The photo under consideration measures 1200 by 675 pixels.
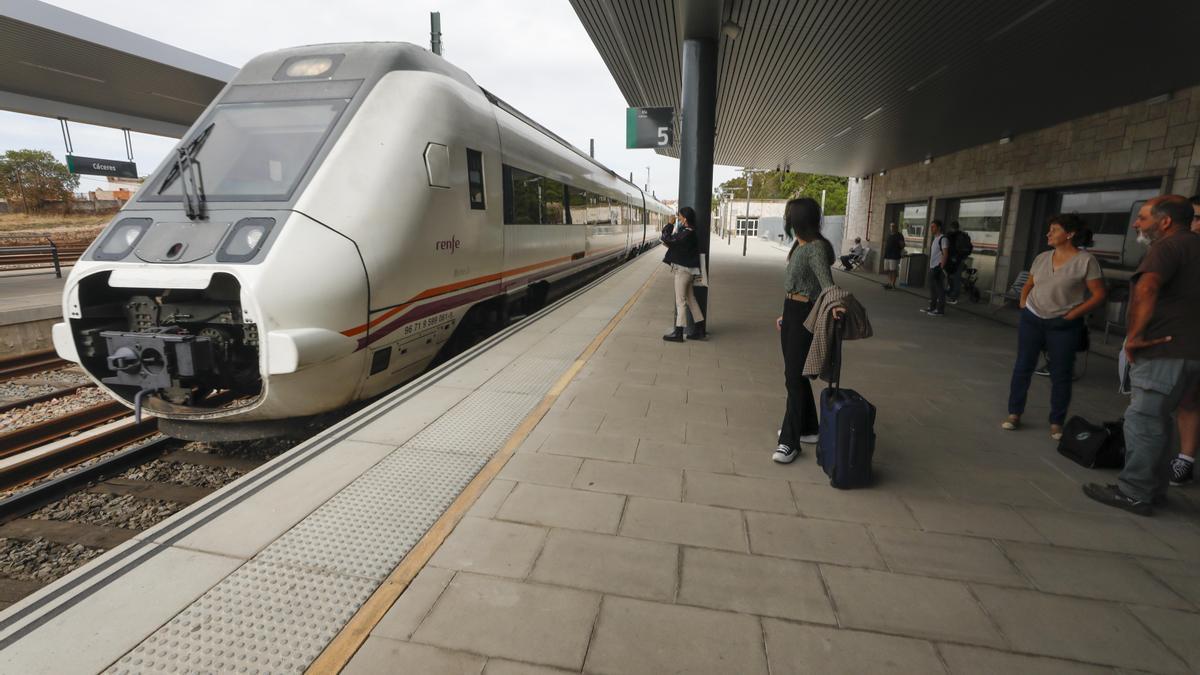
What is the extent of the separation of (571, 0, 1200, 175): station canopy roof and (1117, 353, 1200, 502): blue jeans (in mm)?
4511

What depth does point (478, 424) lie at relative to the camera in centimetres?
407

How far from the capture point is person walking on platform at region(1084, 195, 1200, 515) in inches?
116

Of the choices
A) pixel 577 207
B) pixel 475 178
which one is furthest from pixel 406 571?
pixel 577 207

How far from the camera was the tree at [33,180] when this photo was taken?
110ft

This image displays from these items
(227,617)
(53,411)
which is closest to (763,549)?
(227,617)

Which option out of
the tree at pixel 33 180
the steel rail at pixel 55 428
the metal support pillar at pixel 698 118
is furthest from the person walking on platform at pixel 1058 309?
the tree at pixel 33 180

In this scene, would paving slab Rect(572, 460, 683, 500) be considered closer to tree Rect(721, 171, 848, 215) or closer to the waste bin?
the waste bin

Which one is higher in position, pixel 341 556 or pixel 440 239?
pixel 440 239

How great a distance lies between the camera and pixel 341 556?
251 cm

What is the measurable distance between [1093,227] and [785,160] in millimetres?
13165

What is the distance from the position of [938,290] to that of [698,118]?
6.12 metres

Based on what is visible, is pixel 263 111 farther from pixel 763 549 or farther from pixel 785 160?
pixel 785 160

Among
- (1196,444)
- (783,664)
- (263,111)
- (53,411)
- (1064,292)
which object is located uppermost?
(263,111)

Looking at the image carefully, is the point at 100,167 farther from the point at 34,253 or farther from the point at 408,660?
the point at 408,660
